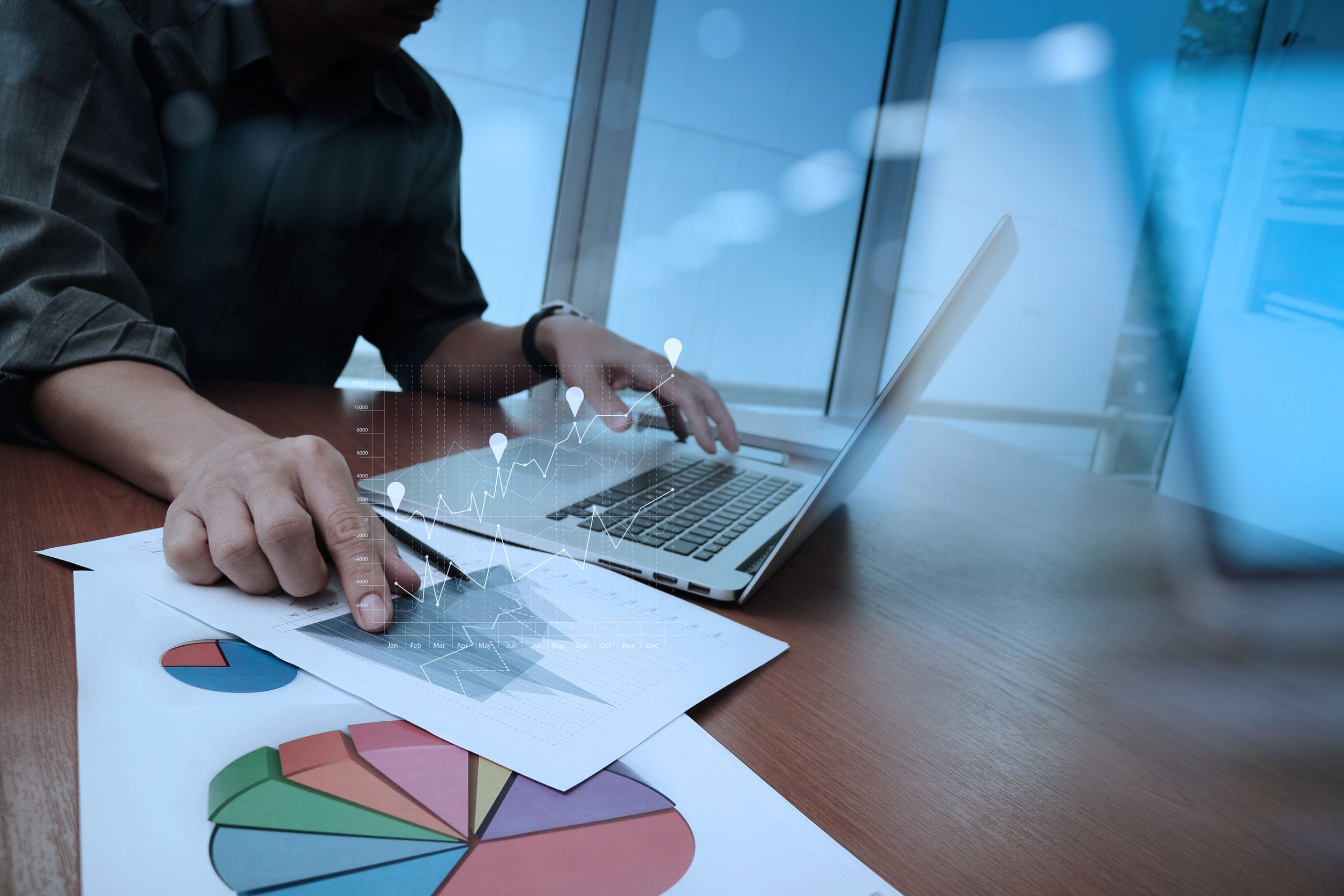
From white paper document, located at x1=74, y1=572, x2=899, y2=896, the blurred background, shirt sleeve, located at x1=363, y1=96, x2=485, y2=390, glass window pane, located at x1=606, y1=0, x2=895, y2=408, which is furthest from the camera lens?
glass window pane, located at x1=606, y1=0, x2=895, y2=408

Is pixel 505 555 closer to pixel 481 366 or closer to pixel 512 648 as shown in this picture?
pixel 512 648

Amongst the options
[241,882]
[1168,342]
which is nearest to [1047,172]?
[1168,342]

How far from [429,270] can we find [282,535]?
846 millimetres

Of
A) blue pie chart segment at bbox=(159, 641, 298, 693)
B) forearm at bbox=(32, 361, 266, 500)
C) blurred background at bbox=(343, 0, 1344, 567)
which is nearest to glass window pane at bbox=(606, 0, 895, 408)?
blurred background at bbox=(343, 0, 1344, 567)

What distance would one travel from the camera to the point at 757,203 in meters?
2.08

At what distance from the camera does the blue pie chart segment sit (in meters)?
0.31

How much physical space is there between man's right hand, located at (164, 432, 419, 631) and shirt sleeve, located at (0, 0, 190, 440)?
232mm

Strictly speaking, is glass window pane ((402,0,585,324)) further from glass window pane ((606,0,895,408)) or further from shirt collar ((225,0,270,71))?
shirt collar ((225,0,270,71))

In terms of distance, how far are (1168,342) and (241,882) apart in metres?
2.15

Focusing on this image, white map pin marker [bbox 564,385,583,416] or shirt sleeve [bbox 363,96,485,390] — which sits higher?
shirt sleeve [bbox 363,96,485,390]

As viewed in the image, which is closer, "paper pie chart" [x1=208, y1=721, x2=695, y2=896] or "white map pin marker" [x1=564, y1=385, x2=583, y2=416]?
"paper pie chart" [x1=208, y1=721, x2=695, y2=896]

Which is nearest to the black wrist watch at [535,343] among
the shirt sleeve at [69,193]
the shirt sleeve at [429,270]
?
the shirt sleeve at [429,270]

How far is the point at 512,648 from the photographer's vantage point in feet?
1.21

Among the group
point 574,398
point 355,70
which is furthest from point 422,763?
point 355,70
